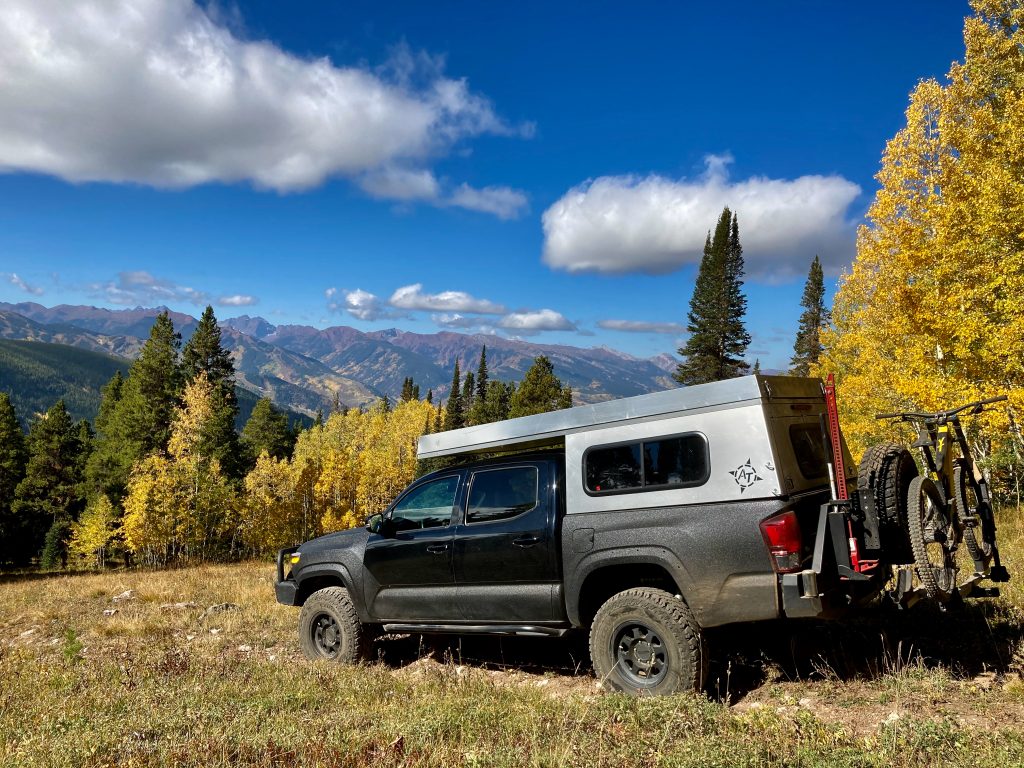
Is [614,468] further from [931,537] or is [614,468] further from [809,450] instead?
[931,537]

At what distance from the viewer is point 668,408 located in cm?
520

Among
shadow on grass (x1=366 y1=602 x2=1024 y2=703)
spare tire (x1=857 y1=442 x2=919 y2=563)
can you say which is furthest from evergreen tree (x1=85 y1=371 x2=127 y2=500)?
spare tire (x1=857 y1=442 x2=919 y2=563)

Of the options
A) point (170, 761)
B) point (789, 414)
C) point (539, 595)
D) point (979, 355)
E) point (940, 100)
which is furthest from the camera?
point (940, 100)

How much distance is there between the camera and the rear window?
5.07 metres

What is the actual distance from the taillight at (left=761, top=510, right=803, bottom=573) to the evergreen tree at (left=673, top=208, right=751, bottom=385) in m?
49.5

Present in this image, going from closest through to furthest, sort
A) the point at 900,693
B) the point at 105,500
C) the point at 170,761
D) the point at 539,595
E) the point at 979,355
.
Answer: the point at 170,761
the point at 900,693
the point at 539,595
the point at 979,355
the point at 105,500

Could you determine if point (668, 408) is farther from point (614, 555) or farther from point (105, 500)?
point (105, 500)

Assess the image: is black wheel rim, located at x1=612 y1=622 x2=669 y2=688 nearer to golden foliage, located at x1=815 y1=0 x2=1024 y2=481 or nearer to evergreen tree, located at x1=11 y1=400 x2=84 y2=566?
golden foliage, located at x1=815 y1=0 x2=1024 y2=481

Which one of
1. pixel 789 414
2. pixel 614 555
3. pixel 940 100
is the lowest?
pixel 614 555

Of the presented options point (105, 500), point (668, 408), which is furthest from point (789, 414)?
point (105, 500)

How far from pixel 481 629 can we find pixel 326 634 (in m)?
2.25

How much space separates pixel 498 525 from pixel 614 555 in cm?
128

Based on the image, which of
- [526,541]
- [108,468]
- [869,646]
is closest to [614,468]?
[526,541]

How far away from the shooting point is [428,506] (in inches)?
263
